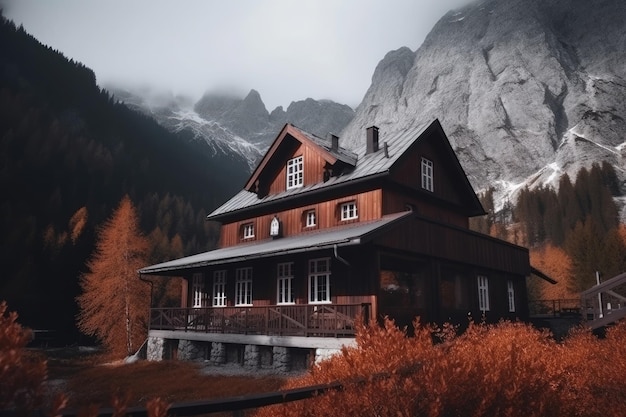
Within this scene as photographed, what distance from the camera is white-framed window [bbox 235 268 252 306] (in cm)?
2429

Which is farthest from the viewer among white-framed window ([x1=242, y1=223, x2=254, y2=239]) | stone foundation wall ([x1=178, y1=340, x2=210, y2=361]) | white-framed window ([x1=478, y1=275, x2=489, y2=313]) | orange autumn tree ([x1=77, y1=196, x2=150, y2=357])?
orange autumn tree ([x1=77, y1=196, x2=150, y2=357])

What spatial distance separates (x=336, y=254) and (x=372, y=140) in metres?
10.6

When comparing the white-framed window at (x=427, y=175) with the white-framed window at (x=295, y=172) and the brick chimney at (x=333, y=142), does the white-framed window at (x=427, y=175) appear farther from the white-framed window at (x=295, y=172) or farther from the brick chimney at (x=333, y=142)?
the white-framed window at (x=295, y=172)

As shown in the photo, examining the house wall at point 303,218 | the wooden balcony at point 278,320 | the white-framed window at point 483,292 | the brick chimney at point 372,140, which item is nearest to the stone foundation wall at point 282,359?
the wooden balcony at point 278,320

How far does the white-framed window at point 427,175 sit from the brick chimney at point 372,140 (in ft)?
8.85

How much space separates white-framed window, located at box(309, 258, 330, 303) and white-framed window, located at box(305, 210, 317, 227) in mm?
3748

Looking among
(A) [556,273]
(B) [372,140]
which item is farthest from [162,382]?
(A) [556,273]

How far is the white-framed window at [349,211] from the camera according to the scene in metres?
23.1

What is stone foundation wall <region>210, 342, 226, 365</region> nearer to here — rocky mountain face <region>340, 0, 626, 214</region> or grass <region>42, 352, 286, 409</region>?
grass <region>42, 352, 286, 409</region>

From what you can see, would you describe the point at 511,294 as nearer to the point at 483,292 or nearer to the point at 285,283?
the point at 483,292

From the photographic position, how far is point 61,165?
3425 inches

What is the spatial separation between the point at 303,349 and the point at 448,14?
175095 millimetres

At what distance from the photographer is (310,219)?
984 inches

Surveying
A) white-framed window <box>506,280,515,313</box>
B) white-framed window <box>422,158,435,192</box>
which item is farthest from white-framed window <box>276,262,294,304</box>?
white-framed window <box>506,280,515,313</box>
